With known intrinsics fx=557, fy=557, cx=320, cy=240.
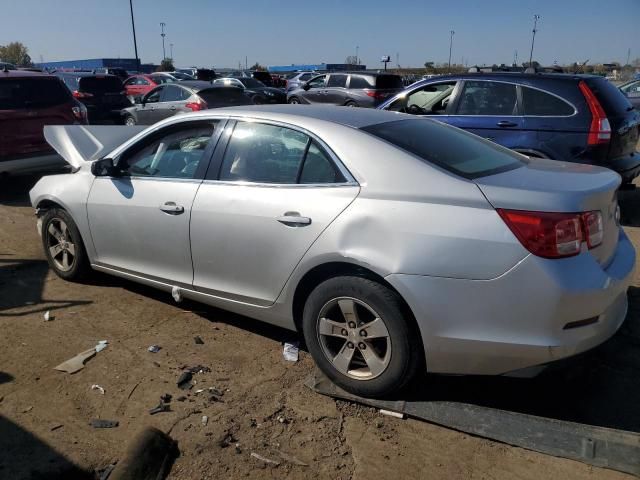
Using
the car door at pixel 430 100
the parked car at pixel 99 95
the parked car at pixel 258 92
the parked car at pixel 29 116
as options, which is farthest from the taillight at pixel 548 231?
the parked car at pixel 258 92

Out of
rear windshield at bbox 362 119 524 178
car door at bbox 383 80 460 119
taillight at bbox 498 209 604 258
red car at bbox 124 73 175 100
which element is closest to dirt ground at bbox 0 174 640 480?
taillight at bbox 498 209 604 258

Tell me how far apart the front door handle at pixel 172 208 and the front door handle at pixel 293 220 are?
856 mm

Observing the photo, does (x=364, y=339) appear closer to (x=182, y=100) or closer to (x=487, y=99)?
(x=487, y=99)

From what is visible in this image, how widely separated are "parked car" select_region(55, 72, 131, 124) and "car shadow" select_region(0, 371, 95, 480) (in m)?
13.1

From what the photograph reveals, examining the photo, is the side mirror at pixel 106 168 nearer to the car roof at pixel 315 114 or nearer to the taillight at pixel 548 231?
the car roof at pixel 315 114

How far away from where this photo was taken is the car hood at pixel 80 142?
16.2ft

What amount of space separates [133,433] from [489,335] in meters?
1.88

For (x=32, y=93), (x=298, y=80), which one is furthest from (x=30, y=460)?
(x=298, y=80)

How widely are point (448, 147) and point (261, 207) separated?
1.18 meters

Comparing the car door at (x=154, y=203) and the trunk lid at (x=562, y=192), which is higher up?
the trunk lid at (x=562, y=192)

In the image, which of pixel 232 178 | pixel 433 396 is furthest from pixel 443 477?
pixel 232 178

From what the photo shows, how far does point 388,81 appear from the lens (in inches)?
712

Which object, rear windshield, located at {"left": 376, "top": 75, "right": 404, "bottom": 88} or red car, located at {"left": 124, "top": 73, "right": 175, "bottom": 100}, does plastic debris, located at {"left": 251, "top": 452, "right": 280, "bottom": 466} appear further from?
red car, located at {"left": 124, "top": 73, "right": 175, "bottom": 100}

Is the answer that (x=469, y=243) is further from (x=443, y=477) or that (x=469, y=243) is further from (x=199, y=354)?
(x=199, y=354)
